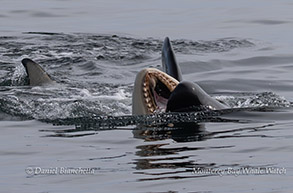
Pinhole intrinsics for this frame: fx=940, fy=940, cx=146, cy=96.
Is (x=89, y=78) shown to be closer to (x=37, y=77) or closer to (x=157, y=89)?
(x=37, y=77)

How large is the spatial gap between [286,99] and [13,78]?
4.21 metres

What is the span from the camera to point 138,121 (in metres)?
10.1

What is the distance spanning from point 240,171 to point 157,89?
2152 millimetres

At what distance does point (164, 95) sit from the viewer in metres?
9.92

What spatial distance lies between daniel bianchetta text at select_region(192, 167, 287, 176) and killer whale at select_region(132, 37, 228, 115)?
1608 millimetres

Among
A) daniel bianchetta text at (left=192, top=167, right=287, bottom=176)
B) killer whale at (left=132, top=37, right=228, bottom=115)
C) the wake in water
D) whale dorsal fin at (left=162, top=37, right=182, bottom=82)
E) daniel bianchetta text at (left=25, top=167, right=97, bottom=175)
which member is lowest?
daniel bianchetta text at (left=25, top=167, right=97, bottom=175)

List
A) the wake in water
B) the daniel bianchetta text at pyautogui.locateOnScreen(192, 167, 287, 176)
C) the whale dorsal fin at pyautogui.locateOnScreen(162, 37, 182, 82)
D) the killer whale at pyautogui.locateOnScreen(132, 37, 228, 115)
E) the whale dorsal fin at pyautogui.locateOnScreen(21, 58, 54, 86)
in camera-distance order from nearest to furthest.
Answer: the daniel bianchetta text at pyautogui.locateOnScreen(192, 167, 287, 176)
the killer whale at pyautogui.locateOnScreen(132, 37, 228, 115)
the whale dorsal fin at pyautogui.locateOnScreen(162, 37, 182, 82)
the wake in water
the whale dorsal fin at pyautogui.locateOnScreen(21, 58, 54, 86)

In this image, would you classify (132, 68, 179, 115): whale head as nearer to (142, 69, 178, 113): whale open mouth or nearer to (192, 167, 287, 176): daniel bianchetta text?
(142, 69, 178, 113): whale open mouth

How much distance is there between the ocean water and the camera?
25.9ft

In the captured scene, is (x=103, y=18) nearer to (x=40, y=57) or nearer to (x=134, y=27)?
(x=134, y=27)

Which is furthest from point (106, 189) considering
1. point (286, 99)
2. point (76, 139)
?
point (286, 99)

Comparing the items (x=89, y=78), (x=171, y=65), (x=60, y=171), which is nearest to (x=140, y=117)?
(x=171, y=65)

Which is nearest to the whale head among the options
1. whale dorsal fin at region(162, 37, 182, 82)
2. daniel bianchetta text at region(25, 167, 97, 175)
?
whale dorsal fin at region(162, 37, 182, 82)

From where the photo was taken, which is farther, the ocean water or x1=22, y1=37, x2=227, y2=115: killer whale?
x1=22, y1=37, x2=227, y2=115: killer whale
